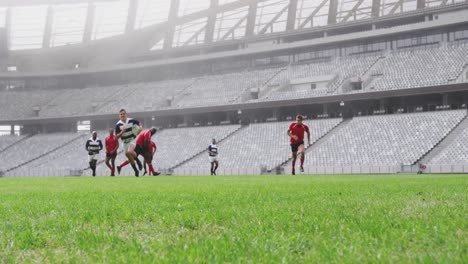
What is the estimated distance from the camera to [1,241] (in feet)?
11.1

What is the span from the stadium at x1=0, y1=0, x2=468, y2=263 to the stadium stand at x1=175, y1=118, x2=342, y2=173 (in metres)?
0.17

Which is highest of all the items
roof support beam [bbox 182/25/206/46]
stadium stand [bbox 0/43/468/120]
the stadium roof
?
the stadium roof

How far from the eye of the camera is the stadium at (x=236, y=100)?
4949 mm

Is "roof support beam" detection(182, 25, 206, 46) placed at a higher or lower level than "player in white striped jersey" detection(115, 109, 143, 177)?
higher

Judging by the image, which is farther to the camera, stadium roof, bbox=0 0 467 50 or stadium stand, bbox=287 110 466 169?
stadium roof, bbox=0 0 467 50

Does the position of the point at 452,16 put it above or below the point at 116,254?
above

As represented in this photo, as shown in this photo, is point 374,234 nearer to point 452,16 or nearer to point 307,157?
point 307,157

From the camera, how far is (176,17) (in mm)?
61406

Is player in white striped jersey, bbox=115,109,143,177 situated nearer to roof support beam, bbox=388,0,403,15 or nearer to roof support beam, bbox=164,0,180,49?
roof support beam, bbox=388,0,403,15

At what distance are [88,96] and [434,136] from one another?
41755mm

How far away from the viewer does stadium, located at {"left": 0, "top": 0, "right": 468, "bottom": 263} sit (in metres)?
4.95

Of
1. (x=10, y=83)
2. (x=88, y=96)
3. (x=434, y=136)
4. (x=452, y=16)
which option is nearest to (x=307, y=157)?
(x=434, y=136)

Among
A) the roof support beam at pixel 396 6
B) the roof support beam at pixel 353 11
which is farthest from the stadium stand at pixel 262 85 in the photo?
the roof support beam at pixel 353 11

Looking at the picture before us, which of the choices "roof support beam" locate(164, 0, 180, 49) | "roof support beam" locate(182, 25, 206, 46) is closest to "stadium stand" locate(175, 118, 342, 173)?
"roof support beam" locate(182, 25, 206, 46)
